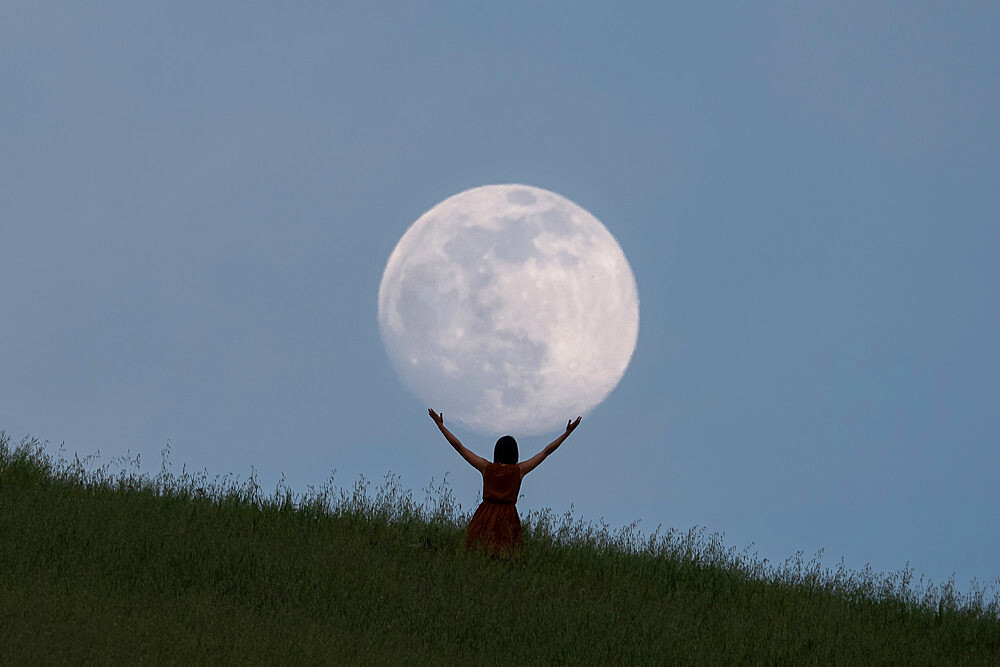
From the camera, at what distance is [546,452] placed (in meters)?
Answer: 13.2

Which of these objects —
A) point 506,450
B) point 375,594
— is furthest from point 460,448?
point 375,594

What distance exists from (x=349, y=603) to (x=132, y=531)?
3064mm

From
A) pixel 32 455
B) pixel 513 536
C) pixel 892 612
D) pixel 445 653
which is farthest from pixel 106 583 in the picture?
pixel 892 612

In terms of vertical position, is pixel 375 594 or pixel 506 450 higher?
pixel 506 450

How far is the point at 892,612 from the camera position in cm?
1377

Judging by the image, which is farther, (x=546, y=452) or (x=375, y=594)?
(x=546, y=452)

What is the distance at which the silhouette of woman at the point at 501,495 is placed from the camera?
13023 mm

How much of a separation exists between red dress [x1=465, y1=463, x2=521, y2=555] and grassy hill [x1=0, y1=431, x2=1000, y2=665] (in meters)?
0.32

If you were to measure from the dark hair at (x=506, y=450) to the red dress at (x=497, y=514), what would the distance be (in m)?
0.07

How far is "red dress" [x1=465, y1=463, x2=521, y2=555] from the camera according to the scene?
512 inches

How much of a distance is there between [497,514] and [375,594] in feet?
9.72

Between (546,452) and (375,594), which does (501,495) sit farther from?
(375,594)

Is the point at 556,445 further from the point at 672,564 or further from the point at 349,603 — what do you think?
the point at 349,603

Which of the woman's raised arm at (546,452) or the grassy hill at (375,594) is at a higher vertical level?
the woman's raised arm at (546,452)
